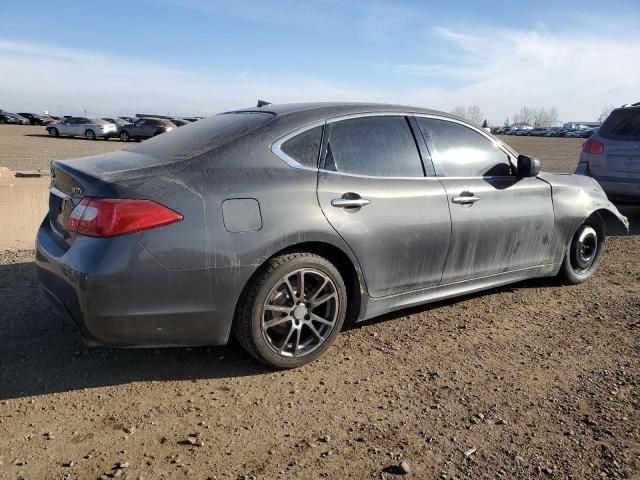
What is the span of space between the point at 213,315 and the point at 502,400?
5.47ft

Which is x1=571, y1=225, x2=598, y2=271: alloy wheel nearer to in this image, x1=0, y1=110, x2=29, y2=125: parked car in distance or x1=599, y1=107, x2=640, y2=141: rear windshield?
x1=599, y1=107, x2=640, y2=141: rear windshield

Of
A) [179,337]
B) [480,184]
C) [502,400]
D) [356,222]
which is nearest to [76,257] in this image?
[179,337]

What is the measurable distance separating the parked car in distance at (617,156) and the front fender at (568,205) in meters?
2.97

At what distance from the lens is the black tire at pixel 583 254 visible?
492 centimetres

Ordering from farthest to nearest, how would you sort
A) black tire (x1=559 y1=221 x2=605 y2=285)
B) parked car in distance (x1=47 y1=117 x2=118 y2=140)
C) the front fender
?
parked car in distance (x1=47 y1=117 x2=118 y2=140) < black tire (x1=559 y1=221 x2=605 y2=285) < the front fender

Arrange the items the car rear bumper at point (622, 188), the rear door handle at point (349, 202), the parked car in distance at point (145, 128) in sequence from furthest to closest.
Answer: the parked car in distance at point (145, 128) < the car rear bumper at point (622, 188) < the rear door handle at point (349, 202)

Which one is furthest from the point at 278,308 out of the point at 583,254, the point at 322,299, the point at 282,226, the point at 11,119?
the point at 11,119

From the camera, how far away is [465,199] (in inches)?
155

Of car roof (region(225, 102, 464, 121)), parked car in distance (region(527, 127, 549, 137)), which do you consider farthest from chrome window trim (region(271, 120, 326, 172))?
parked car in distance (region(527, 127, 549, 137))

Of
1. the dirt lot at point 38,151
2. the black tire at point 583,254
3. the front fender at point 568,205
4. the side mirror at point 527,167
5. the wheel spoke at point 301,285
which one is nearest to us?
the wheel spoke at point 301,285

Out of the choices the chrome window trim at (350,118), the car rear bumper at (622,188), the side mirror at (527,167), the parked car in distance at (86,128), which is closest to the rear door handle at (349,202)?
the chrome window trim at (350,118)

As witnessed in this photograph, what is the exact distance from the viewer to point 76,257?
2.82 m

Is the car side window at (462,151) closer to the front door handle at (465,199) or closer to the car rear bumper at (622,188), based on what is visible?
the front door handle at (465,199)

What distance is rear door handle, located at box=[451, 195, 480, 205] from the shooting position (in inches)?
153
